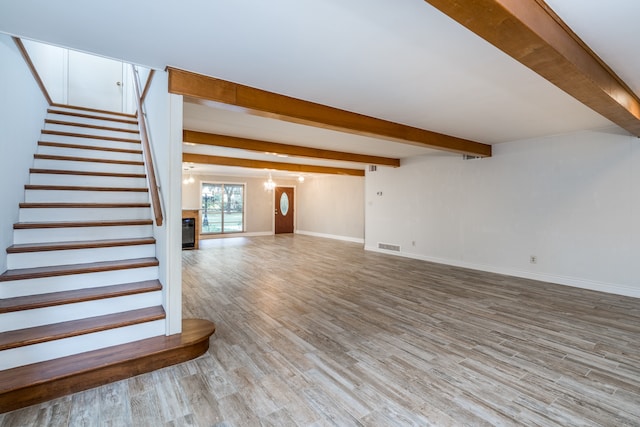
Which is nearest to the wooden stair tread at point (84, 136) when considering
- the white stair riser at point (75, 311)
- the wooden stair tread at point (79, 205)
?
the wooden stair tread at point (79, 205)

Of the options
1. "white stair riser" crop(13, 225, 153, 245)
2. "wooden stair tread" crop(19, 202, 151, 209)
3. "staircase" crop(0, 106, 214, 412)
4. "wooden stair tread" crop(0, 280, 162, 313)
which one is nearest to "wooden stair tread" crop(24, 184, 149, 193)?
"staircase" crop(0, 106, 214, 412)

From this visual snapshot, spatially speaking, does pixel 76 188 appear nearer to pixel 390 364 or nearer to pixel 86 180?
pixel 86 180

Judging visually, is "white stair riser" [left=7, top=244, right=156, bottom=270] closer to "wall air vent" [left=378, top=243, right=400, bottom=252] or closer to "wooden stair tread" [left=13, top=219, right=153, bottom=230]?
"wooden stair tread" [left=13, top=219, right=153, bottom=230]

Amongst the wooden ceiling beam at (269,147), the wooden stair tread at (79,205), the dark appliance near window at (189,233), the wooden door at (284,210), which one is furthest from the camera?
the wooden door at (284,210)

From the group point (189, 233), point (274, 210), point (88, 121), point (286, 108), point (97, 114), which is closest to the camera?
point (286, 108)

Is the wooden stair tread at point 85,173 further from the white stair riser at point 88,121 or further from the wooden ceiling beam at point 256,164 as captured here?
the wooden ceiling beam at point 256,164

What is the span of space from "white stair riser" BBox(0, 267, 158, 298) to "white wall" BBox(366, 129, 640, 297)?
5.80m

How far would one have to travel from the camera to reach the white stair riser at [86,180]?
3168mm

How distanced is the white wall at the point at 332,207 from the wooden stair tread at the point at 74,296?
801 cm

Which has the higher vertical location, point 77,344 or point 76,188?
point 76,188

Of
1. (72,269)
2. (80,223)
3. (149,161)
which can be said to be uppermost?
(149,161)

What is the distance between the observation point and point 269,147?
5473 millimetres

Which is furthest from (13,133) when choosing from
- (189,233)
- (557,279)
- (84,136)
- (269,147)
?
(557,279)

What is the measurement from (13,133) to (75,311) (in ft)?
5.79
